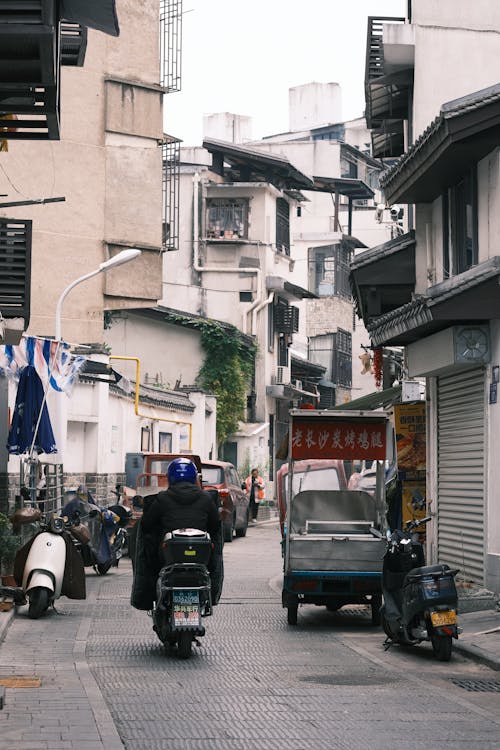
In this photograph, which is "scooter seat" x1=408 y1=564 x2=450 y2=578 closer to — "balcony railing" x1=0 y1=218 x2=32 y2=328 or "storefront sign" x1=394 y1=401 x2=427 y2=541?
"balcony railing" x1=0 y1=218 x2=32 y2=328

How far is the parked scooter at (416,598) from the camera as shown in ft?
40.8

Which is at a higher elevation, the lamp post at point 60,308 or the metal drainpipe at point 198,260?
the metal drainpipe at point 198,260

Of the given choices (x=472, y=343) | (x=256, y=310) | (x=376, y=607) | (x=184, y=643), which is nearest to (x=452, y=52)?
(x=472, y=343)

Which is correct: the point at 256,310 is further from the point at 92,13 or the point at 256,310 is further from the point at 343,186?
the point at 92,13

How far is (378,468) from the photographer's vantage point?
17.5m

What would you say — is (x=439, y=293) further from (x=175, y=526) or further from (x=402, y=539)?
(x=175, y=526)

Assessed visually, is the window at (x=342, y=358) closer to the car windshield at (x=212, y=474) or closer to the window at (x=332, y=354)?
the window at (x=332, y=354)

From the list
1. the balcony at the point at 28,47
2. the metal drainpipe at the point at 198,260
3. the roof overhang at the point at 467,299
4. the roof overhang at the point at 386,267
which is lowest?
the roof overhang at the point at 467,299

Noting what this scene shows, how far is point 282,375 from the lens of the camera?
56.2 metres

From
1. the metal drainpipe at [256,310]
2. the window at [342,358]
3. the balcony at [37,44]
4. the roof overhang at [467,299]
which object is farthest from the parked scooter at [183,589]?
the window at [342,358]

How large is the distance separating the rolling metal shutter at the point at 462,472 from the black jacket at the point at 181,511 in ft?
19.9

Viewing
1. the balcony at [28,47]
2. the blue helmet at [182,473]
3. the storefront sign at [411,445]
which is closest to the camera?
the balcony at [28,47]

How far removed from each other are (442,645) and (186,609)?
2.53 meters

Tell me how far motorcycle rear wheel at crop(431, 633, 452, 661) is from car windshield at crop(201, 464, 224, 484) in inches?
741
